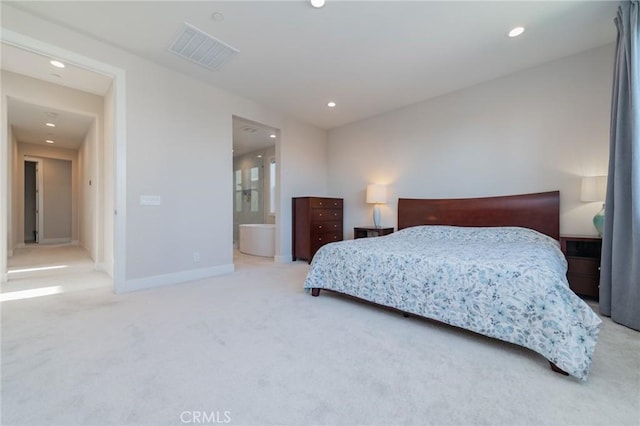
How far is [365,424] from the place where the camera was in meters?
1.15

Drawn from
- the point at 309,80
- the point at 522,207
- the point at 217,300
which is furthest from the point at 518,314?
the point at 309,80

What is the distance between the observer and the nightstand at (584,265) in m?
2.68

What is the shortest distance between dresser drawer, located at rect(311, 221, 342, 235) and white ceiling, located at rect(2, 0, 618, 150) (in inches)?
86.2

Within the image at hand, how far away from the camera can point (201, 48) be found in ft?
9.53

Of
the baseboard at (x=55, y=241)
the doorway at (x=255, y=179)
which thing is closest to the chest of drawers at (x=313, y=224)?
the doorway at (x=255, y=179)

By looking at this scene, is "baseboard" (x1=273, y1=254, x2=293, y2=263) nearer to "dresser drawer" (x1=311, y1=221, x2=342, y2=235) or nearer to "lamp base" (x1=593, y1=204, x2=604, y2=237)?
"dresser drawer" (x1=311, y1=221, x2=342, y2=235)

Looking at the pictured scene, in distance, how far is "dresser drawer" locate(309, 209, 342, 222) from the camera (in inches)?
185

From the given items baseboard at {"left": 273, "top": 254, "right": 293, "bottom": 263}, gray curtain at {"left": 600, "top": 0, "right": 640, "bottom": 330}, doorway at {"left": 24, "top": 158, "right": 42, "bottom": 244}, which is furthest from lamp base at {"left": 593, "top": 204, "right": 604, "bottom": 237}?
doorway at {"left": 24, "top": 158, "right": 42, "bottom": 244}

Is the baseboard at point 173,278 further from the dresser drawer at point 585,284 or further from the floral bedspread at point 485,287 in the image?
the dresser drawer at point 585,284

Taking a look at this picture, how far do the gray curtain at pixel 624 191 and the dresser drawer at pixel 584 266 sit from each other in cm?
34

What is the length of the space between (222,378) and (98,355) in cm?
88

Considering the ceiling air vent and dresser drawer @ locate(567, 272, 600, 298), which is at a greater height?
the ceiling air vent

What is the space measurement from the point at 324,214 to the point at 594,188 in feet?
11.4

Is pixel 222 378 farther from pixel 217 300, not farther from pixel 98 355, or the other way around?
pixel 217 300
